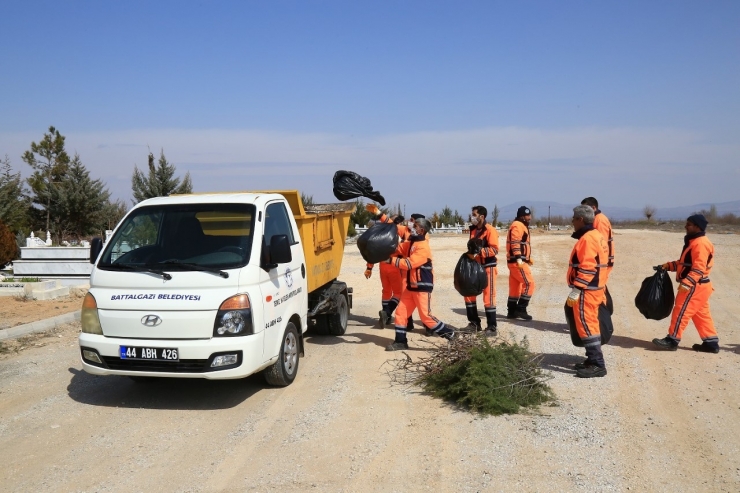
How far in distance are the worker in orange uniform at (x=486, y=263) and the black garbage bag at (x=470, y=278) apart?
1.47 ft

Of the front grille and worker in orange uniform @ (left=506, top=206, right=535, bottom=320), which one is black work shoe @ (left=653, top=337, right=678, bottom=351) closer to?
worker in orange uniform @ (left=506, top=206, right=535, bottom=320)

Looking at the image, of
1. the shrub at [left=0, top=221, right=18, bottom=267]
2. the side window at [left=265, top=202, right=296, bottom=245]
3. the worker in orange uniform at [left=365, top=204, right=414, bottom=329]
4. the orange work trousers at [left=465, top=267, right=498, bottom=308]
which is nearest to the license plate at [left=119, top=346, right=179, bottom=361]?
the side window at [left=265, top=202, right=296, bottom=245]

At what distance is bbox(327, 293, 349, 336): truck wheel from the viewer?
9.49m

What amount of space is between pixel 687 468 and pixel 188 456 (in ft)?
12.4

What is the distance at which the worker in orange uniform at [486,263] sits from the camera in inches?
376

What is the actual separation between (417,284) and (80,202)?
2377cm

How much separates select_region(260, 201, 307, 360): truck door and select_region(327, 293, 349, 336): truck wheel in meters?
1.92

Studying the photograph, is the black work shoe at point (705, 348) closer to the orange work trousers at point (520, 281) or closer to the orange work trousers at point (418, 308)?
the orange work trousers at point (520, 281)

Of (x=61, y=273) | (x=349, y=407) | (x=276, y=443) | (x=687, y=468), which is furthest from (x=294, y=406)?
(x=61, y=273)

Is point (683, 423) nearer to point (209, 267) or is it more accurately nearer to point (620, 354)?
point (620, 354)

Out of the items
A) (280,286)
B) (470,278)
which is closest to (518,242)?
(470,278)

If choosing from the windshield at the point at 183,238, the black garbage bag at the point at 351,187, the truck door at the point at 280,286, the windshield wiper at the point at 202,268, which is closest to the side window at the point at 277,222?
the truck door at the point at 280,286

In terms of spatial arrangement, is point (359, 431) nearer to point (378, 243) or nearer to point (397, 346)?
point (397, 346)

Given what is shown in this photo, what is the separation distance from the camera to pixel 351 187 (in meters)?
9.83
